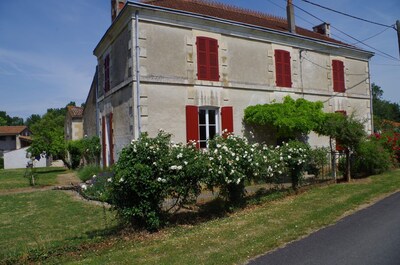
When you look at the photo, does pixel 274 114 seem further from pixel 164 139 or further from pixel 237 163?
pixel 164 139

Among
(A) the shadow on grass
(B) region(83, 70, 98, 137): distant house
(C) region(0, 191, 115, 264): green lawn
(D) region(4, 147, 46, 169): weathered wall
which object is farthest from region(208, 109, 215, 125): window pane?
(D) region(4, 147, 46, 169): weathered wall

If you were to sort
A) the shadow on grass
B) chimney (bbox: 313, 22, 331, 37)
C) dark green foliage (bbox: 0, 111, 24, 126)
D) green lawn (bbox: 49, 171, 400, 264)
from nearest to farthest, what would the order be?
green lawn (bbox: 49, 171, 400, 264) → the shadow on grass → chimney (bbox: 313, 22, 331, 37) → dark green foliage (bbox: 0, 111, 24, 126)

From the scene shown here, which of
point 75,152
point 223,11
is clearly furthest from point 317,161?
point 75,152

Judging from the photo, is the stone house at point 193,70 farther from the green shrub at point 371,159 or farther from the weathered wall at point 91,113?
the weathered wall at point 91,113

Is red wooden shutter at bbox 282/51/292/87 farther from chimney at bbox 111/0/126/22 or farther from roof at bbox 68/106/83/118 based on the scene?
roof at bbox 68/106/83/118

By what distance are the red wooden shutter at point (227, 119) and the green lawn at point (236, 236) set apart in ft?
15.2

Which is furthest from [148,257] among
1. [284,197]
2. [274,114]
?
[274,114]

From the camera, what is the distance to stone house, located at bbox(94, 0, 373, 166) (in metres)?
11.8

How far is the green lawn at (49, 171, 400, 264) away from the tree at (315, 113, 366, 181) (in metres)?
2.79

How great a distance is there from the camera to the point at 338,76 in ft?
58.0

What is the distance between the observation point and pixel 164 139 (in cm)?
708

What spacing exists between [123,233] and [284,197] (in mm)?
4904

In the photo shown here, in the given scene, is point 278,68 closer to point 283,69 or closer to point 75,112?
point 283,69

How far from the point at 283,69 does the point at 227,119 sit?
13.4 ft
